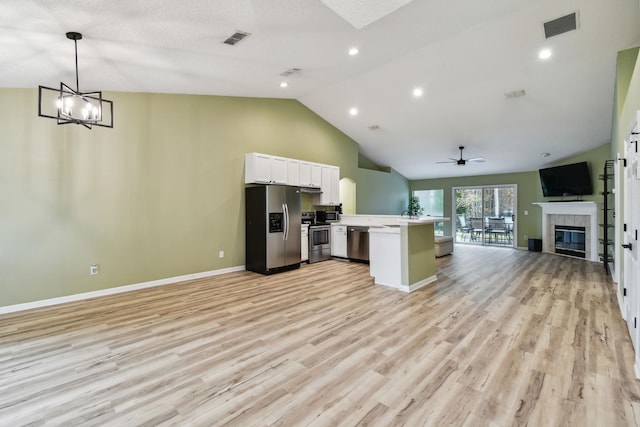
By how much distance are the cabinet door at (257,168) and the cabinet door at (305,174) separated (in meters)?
0.93

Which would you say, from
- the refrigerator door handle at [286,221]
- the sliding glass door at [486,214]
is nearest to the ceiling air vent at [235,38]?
the refrigerator door handle at [286,221]

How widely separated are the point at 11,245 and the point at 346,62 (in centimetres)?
539

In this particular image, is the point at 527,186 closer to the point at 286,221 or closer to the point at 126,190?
the point at 286,221

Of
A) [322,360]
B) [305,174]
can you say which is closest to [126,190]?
[305,174]

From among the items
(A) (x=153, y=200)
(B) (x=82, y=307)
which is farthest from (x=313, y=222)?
(B) (x=82, y=307)

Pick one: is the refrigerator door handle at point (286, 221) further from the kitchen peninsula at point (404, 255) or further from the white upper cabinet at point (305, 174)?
the kitchen peninsula at point (404, 255)

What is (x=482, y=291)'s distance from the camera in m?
4.50

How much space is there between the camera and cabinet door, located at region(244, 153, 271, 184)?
5906mm

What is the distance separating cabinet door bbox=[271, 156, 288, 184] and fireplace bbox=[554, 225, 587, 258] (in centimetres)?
768

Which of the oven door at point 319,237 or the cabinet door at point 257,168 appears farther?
the oven door at point 319,237

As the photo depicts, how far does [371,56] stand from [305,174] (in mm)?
2950

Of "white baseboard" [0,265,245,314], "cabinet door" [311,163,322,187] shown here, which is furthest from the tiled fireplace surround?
"white baseboard" [0,265,245,314]

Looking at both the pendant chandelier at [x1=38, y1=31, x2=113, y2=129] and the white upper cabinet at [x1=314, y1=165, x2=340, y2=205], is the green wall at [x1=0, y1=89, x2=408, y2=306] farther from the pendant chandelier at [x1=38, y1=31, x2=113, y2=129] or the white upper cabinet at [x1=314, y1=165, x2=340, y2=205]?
the white upper cabinet at [x1=314, y1=165, x2=340, y2=205]

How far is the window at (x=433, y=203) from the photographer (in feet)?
36.7
